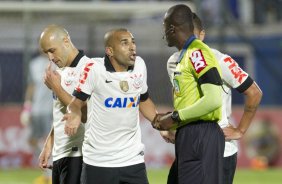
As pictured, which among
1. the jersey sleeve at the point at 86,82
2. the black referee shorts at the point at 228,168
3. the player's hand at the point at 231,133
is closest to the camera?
the jersey sleeve at the point at 86,82

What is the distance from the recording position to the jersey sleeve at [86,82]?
735cm

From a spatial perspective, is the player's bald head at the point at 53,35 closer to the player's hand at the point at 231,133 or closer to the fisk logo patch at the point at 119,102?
the fisk logo patch at the point at 119,102

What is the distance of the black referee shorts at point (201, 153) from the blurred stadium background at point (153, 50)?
29.0 ft

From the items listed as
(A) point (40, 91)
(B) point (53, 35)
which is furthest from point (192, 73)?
(A) point (40, 91)

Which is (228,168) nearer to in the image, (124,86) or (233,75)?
(233,75)

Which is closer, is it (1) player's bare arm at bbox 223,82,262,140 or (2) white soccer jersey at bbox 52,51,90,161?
(1) player's bare arm at bbox 223,82,262,140

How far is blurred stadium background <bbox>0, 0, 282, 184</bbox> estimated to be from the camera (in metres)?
19.2

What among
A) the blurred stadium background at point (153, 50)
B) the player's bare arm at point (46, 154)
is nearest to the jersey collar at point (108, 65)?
the player's bare arm at point (46, 154)

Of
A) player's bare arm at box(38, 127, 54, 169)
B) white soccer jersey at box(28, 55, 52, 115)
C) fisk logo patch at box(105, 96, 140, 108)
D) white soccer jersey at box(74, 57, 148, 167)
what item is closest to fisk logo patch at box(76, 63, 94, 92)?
white soccer jersey at box(74, 57, 148, 167)

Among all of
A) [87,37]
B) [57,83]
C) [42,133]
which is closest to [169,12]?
[57,83]

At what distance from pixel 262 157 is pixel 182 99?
41.4 feet

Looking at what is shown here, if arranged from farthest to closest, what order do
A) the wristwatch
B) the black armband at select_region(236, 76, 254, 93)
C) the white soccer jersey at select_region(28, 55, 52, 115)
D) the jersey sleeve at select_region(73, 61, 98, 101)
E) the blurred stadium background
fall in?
the blurred stadium background < the white soccer jersey at select_region(28, 55, 52, 115) < the black armband at select_region(236, 76, 254, 93) < the jersey sleeve at select_region(73, 61, 98, 101) < the wristwatch

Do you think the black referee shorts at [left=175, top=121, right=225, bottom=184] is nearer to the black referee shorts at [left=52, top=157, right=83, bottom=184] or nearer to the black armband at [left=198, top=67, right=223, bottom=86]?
the black armband at [left=198, top=67, right=223, bottom=86]

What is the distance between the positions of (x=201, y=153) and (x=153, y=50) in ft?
47.4
